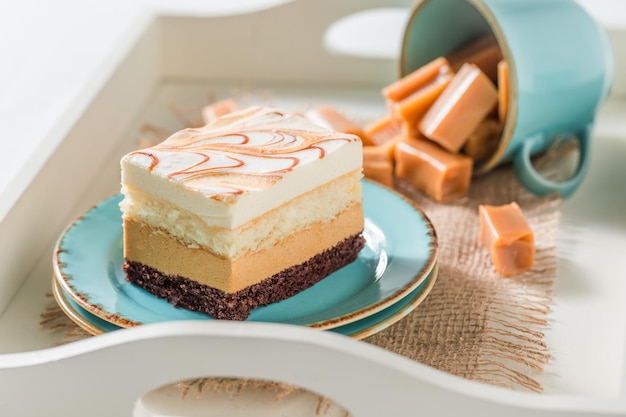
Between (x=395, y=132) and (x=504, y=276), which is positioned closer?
(x=504, y=276)

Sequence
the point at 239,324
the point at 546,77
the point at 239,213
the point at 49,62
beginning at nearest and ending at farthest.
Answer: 1. the point at 239,324
2. the point at 239,213
3. the point at 546,77
4. the point at 49,62

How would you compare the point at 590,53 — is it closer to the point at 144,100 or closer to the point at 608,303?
the point at 608,303

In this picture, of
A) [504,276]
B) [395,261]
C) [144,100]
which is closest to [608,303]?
[504,276]

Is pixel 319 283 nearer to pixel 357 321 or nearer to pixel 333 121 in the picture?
pixel 357 321

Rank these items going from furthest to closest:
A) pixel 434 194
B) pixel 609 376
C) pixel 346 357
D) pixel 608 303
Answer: pixel 434 194 → pixel 608 303 → pixel 609 376 → pixel 346 357

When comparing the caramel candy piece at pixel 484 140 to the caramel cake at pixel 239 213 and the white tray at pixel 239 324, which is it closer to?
the white tray at pixel 239 324

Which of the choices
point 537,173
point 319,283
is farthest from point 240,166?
point 537,173
